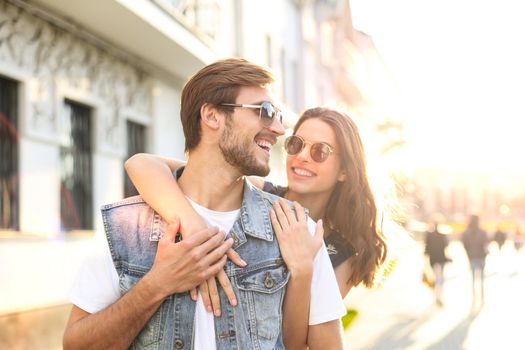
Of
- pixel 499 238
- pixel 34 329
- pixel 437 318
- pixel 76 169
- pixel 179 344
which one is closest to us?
pixel 179 344

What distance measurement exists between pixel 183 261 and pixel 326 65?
27354 mm

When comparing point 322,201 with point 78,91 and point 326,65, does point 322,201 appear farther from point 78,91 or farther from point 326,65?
point 326,65

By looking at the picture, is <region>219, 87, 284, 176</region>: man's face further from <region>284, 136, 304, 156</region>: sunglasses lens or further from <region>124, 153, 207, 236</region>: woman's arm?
<region>284, 136, 304, 156</region>: sunglasses lens

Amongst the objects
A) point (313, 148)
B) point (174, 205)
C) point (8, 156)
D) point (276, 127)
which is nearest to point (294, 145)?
point (313, 148)

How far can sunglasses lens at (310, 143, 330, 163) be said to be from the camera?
13.6 feet

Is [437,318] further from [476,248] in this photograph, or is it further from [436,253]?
[476,248]

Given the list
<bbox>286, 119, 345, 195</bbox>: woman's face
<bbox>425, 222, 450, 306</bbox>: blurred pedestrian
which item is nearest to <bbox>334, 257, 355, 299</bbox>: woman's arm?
<bbox>286, 119, 345, 195</bbox>: woman's face

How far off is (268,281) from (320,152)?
1.51m

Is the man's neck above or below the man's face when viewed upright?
below

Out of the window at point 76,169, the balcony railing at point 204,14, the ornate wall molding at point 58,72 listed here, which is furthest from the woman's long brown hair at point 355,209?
the balcony railing at point 204,14

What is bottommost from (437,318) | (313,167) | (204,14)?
(437,318)

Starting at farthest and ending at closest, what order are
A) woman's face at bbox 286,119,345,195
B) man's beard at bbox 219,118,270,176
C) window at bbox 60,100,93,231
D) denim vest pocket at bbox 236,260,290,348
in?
window at bbox 60,100,93,231, woman's face at bbox 286,119,345,195, man's beard at bbox 219,118,270,176, denim vest pocket at bbox 236,260,290,348

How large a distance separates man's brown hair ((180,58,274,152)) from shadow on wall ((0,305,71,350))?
19.7 ft

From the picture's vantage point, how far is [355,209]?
4172 millimetres
